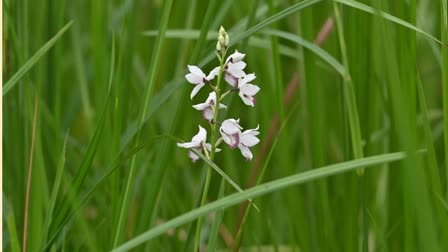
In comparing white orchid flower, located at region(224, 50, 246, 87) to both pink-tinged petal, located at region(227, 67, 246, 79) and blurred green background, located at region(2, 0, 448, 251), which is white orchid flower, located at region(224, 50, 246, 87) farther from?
blurred green background, located at region(2, 0, 448, 251)

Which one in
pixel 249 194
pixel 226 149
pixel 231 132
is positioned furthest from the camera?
pixel 226 149

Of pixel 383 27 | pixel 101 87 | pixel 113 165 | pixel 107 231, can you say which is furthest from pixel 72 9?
pixel 383 27

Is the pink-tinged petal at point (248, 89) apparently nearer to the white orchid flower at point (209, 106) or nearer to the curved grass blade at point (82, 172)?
the white orchid flower at point (209, 106)

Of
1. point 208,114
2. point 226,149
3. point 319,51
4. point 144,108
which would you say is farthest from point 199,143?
point 226,149

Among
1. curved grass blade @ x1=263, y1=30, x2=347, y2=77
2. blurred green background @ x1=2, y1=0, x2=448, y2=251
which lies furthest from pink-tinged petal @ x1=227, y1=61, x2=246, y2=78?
curved grass blade @ x1=263, y1=30, x2=347, y2=77

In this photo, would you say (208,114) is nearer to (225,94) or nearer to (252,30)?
(225,94)

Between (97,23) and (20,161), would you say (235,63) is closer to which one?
(97,23)

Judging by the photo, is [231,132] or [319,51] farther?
[319,51]
